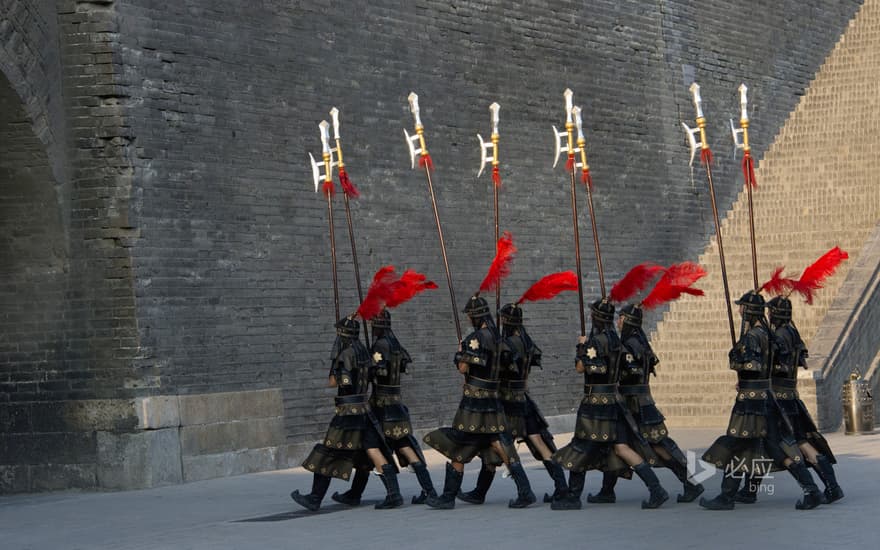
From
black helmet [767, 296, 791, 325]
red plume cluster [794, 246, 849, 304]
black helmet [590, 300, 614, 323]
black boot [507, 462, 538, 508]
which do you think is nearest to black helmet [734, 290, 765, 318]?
black helmet [767, 296, 791, 325]

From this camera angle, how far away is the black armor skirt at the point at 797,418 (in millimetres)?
11391

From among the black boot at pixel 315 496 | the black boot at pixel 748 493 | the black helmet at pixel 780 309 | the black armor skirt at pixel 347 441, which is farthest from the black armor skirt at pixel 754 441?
the black boot at pixel 315 496

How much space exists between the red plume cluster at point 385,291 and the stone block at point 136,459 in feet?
10.2

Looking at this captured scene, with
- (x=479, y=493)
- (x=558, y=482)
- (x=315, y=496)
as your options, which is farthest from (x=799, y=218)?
(x=315, y=496)

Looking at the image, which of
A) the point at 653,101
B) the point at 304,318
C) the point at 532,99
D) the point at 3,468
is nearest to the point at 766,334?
the point at 304,318

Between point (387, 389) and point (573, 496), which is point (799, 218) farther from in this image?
point (573, 496)

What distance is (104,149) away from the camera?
14.6 meters

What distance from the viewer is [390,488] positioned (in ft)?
39.9

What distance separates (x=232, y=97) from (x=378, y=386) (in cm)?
447

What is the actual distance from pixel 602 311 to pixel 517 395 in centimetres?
115

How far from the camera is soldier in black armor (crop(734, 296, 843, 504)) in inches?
441

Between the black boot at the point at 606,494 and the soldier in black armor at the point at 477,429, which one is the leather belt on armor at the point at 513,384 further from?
the black boot at the point at 606,494

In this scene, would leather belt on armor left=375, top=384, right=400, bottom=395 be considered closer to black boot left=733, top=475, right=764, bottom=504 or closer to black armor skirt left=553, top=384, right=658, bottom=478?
black armor skirt left=553, top=384, right=658, bottom=478

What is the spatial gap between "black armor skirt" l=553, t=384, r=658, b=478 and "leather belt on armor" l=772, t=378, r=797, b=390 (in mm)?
1059
